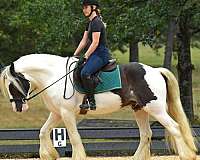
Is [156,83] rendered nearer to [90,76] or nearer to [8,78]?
[90,76]

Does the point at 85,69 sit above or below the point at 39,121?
above

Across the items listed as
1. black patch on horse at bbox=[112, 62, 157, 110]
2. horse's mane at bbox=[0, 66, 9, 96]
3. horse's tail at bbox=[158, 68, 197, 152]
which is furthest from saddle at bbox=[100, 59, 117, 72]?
horse's mane at bbox=[0, 66, 9, 96]

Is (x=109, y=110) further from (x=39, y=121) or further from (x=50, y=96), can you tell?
(x=39, y=121)

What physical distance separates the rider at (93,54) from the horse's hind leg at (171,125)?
2.88 feet

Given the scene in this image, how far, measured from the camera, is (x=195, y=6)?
Result: 14070mm

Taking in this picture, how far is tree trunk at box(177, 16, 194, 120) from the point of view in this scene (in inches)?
636

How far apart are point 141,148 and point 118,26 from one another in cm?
585

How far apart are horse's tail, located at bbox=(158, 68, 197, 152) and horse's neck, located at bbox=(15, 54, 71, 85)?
1555mm

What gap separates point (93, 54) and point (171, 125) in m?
1.54

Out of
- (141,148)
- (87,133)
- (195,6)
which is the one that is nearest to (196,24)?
(195,6)

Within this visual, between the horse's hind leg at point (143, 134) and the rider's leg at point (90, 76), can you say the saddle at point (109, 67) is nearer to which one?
the rider's leg at point (90, 76)

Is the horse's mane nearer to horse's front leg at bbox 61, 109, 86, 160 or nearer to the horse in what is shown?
the horse

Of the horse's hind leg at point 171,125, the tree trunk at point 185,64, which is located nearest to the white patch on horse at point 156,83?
the horse's hind leg at point 171,125

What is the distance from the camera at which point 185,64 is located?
16.4 metres
